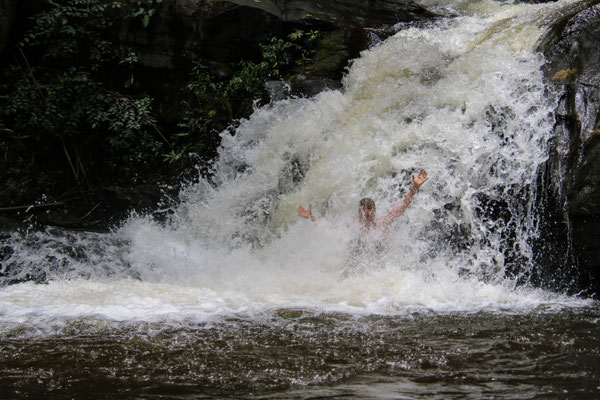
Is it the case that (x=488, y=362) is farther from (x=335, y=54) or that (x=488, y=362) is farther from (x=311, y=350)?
(x=335, y=54)

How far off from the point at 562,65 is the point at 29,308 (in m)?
5.94

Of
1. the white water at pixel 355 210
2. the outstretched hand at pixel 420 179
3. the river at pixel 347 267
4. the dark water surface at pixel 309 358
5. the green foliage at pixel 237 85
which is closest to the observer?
the dark water surface at pixel 309 358

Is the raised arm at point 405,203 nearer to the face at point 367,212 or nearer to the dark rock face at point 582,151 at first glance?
the face at point 367,212

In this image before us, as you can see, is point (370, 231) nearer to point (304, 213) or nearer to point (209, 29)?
point (304, 213)

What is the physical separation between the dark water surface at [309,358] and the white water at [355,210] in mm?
434

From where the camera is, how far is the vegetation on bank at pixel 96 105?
812 cm

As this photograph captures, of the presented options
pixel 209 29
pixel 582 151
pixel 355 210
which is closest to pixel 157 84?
pixel 209 29

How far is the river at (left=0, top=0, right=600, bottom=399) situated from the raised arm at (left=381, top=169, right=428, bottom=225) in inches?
5.4

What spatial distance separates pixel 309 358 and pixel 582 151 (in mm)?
3704

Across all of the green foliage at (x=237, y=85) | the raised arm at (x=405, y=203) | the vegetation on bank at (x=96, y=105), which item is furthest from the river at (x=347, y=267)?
the vegetation on bank at (x=96, y=105)

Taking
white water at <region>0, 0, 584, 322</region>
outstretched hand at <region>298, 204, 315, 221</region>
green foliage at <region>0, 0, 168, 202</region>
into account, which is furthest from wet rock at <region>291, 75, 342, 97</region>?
outstretched hand at <region>298, 204, 315, 221</region>

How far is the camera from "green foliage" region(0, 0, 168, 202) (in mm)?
8094

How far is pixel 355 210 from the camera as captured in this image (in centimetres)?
607

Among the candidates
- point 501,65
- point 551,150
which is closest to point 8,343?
point 551,150
